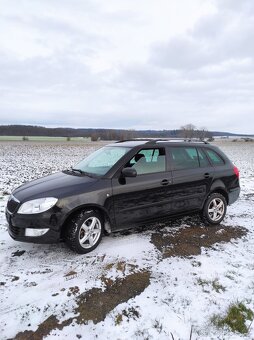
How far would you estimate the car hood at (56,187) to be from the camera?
3.96 meters

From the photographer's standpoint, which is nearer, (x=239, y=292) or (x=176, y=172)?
(x=239, y=292)

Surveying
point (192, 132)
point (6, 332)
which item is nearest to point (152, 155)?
point (6, 332)

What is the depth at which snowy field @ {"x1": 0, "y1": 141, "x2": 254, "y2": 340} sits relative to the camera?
271 cm

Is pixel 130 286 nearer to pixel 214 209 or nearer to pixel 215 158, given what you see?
pixel 214 209

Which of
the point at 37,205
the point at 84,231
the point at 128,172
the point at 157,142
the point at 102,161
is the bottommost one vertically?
the point at 84,231

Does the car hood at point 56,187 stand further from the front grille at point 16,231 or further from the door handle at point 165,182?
→ the door handle at point 165,182

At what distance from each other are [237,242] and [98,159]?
288 cm

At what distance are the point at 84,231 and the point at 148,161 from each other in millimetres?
1635

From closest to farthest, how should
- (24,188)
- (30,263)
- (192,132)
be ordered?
1. (30,263)
2. (24,188)
3. (192,132)

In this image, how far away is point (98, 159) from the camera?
5.10 m

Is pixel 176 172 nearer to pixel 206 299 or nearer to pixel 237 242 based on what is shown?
pixel 237 242

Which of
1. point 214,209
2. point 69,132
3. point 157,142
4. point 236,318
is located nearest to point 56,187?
point 157,142

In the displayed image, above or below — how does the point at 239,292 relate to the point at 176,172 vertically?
below

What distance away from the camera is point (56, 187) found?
4094 mm
